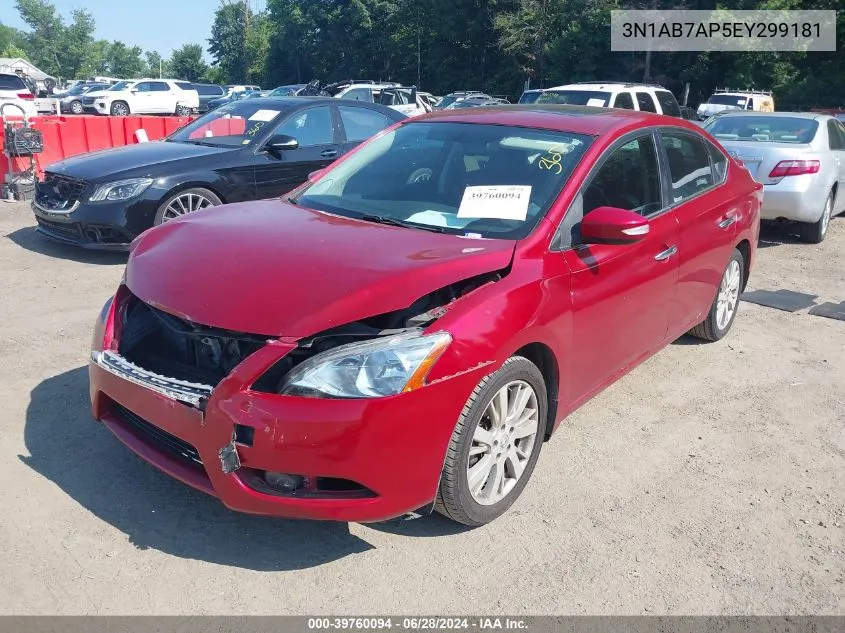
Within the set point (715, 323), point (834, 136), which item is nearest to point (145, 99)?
point (834, 136)

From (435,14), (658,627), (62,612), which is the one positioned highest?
(435,14)

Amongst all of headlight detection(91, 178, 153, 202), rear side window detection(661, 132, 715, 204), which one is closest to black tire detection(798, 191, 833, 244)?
rear side window detection(661, 132, 715, 204)

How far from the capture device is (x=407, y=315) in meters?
3.04

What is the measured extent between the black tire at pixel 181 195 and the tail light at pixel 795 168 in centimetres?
637

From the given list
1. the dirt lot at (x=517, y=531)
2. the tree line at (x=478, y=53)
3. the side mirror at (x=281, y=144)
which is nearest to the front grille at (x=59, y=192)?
the side mirror at (x=281, y=144)

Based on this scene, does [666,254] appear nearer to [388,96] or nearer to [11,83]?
[388,96]

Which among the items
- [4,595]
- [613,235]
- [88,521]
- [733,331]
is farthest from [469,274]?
[733,331]

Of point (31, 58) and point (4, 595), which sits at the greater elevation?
point (31, 58)

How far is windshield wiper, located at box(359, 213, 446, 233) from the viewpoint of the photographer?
355cm

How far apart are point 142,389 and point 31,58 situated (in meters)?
138

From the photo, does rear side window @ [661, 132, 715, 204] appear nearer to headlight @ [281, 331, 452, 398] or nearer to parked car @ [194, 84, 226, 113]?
headlight @ [281, 331, 452, 398]

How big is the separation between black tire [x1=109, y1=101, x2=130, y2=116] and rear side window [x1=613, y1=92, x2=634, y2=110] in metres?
26.3

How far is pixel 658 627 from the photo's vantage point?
8.84ft

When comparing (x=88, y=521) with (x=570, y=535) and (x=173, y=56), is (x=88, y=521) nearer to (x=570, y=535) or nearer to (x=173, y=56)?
(x=570, y=535)
